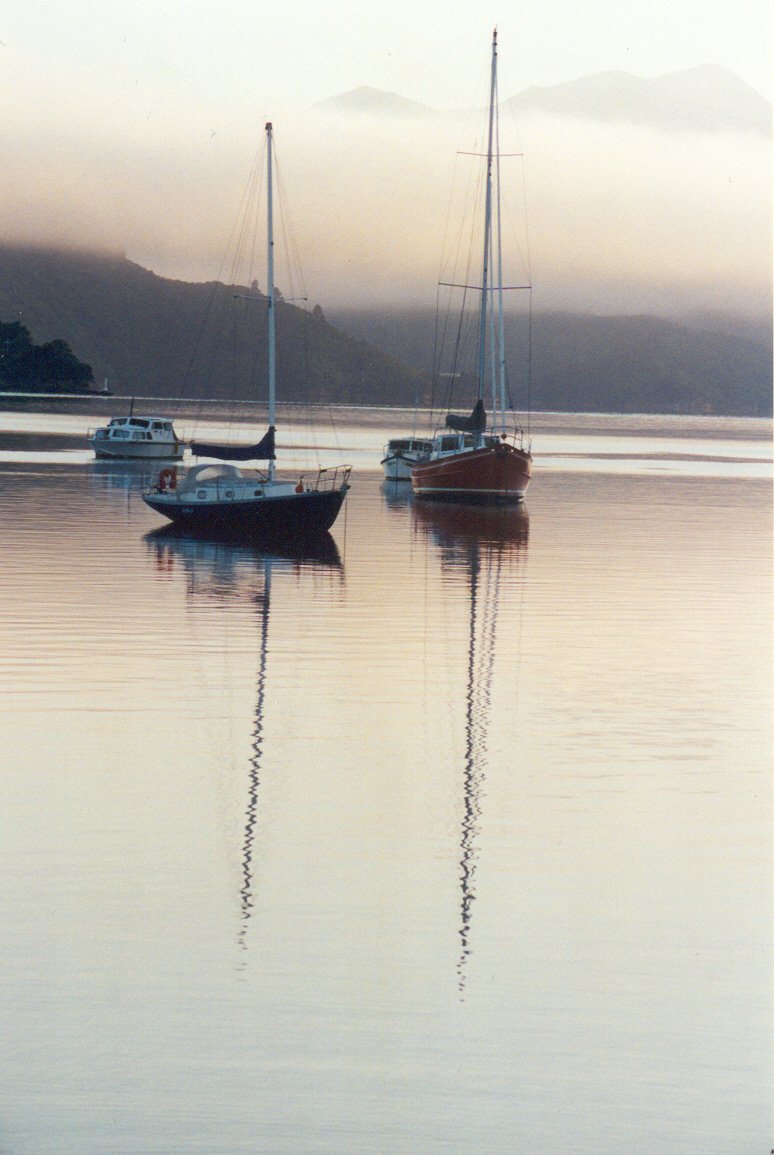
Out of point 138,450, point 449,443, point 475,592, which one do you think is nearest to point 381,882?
point 475,592

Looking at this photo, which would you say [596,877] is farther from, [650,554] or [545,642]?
[650,554]

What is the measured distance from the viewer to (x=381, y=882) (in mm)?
14391

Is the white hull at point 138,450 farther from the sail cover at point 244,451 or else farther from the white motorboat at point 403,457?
the sail cover at point 244,451

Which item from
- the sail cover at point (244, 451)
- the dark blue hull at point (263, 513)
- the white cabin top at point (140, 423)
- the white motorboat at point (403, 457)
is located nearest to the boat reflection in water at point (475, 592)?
the dark blue hull at point (263, 513)

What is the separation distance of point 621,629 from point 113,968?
20716 millimetres

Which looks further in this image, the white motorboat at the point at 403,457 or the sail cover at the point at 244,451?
the white motorboat at the point at 403,457

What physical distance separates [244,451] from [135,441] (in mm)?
60322

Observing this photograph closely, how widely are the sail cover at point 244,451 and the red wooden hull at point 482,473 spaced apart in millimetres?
14895

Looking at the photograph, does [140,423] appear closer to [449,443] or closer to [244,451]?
[449,443]

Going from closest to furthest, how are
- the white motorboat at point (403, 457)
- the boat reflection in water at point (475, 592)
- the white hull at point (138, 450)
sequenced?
the boat reflection in water at point (475, 592)
the white motorboat at point (403, 457)
the white hull at point (138, 450)

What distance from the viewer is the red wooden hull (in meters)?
69.4

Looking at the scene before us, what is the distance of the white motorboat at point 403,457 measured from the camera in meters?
92.0

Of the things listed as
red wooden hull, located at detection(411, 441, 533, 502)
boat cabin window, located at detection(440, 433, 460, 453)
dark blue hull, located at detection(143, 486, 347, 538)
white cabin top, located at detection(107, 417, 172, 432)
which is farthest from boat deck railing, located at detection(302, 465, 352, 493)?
white cabin top, located at detection(107, 417, 172, 432)

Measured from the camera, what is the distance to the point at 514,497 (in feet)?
232
